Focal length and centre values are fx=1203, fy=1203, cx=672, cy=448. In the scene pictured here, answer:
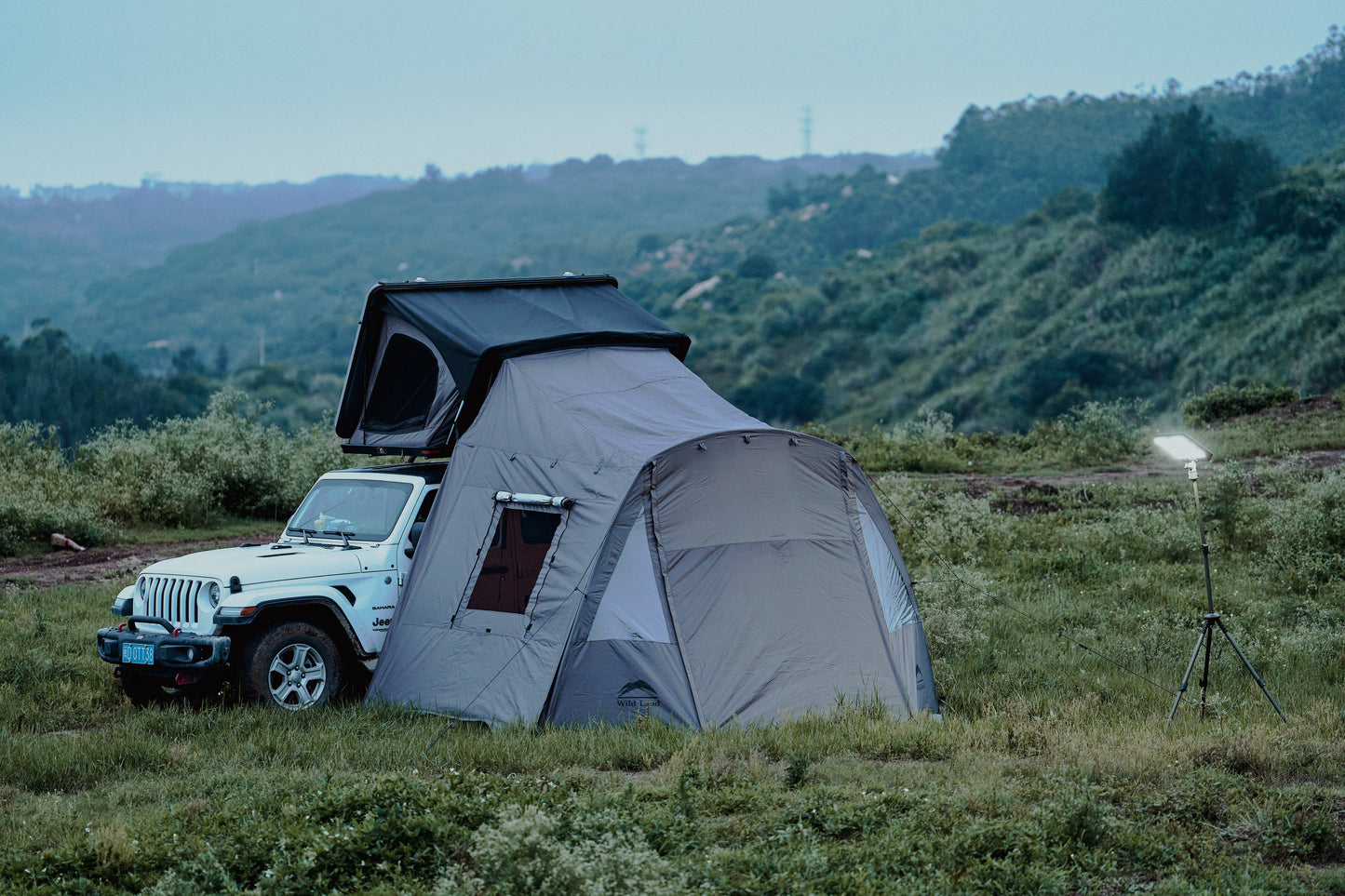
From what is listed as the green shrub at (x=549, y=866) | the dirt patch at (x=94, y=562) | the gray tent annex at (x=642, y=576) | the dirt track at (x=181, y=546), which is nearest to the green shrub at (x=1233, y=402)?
the dirt track at (x=181, y=546)

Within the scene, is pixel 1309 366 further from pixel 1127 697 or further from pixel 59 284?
pixel 59 284

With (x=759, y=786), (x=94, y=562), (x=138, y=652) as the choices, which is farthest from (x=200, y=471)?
(x=759, y=786)

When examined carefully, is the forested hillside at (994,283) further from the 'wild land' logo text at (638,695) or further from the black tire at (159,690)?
the black tire at (159,690)

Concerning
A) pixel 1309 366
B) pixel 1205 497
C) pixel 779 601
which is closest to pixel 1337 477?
pixel 1205 497

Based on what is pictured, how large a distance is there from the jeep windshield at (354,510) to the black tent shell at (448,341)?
0.48m

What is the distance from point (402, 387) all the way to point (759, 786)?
5220 mm

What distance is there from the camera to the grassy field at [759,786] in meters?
5.43

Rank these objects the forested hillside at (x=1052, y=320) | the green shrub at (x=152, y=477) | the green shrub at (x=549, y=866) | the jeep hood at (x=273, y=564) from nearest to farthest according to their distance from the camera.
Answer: the green shrub at (x=549, y=866), the jeep hood at (x=273, y=564), the green shrub at (x=152, y=477), the forested hillside at (x=1052, y=320)

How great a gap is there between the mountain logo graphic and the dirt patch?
773 cm

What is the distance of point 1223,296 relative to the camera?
49562 millimetres

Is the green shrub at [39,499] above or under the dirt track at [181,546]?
above

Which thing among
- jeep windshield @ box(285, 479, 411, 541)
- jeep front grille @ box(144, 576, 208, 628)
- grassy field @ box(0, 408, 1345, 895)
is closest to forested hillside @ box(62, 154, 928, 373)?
jeep windshield @ box(285, 479, 411, 541)

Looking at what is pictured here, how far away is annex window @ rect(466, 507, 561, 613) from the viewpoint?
8.46m

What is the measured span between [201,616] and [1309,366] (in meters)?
→ 38.2
